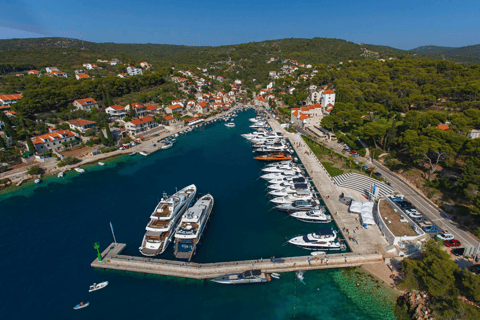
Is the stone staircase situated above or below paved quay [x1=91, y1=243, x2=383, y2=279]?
above

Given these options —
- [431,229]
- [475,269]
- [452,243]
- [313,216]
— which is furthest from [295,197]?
[475,269]

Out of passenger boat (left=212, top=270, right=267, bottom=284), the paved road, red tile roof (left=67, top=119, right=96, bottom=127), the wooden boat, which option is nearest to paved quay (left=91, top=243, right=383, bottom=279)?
passenger boat (left=212, top=270, right=267, bottom=284)

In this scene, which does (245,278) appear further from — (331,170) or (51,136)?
(51,136)

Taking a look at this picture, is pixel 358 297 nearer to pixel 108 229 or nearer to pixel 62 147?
pixel 108 229

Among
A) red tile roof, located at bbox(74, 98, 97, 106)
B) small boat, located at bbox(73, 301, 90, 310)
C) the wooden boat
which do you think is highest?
red tile roof, located at bbox(74, 98, 97, 106)

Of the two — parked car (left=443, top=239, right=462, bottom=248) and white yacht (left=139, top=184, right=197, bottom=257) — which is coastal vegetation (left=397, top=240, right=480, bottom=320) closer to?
parked car (left=443, top=239, right=462, bottom=248)

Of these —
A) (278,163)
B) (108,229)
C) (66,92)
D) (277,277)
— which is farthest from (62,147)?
(277,277)

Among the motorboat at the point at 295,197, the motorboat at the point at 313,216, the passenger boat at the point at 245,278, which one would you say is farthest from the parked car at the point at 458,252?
the passenger boat at the point at 245,278
